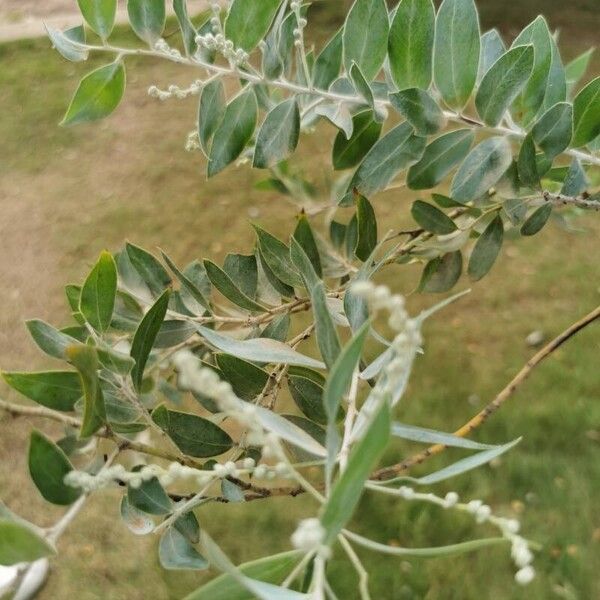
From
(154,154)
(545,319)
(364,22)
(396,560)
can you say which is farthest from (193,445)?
(154,154)

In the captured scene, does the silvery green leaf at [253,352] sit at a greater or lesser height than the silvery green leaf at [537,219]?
greater

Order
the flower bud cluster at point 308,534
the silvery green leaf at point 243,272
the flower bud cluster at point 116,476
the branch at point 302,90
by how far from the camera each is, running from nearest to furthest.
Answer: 1. the flower bud cluster at point 308,534
2. the flower bud cluster at point 116,476
3. the branch at point 302,90
4. the silvery green leaf at point 243,272

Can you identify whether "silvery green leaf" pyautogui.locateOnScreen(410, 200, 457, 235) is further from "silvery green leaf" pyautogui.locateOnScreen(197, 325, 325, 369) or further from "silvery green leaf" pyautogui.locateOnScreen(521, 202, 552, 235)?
"silvery green leaf" pyautogui.locateOnScreen(197, 325, 325, 369)

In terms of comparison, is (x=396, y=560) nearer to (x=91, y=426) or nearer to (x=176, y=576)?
(x=176, y=576)

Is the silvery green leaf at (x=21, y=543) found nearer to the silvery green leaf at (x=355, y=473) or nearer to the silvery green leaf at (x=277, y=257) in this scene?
the silvery green leaf at (x=355, y=473)

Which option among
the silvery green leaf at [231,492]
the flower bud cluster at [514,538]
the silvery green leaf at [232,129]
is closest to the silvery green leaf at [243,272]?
the silvery green leaf at [232,129]

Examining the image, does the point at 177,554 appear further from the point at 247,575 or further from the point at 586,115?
the point at 586,115
